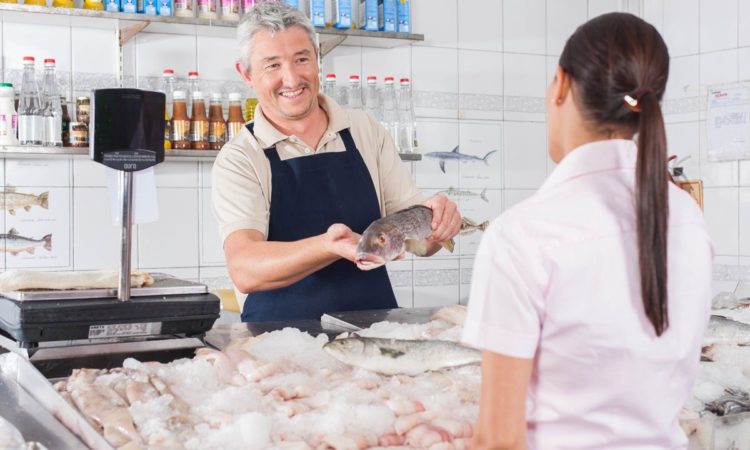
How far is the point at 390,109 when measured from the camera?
4.45 m

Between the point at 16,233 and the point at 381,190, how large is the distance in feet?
6.58

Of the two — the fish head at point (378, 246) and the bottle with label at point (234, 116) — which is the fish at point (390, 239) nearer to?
the fish head at point (378, 246)

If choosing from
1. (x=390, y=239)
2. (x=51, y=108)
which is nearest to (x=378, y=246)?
(x=390, y=239)

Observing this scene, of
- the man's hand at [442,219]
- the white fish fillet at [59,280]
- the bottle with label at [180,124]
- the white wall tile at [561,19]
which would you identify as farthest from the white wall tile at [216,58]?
the white fish fillet at [59,280]

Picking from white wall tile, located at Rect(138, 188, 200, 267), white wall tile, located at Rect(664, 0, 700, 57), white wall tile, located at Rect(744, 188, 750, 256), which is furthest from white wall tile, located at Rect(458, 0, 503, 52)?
white wall tile, located at Rect(138, 188, 200, 267)

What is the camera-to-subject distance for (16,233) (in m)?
3.87

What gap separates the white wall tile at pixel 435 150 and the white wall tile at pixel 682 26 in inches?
57.7

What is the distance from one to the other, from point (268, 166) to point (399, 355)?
125 cm

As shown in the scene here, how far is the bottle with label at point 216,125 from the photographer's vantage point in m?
3.96

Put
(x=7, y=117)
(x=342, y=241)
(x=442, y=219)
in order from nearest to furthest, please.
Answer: (x=342, y=241) → (x=442, y=219) → (x=7, y=117)

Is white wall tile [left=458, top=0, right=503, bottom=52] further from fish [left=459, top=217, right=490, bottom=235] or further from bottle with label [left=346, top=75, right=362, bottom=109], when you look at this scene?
fish [left=459, top=217, right=490, bottom=235]

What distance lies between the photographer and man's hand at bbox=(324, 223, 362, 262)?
2088 mm

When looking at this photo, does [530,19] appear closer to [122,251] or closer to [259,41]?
[259,41]

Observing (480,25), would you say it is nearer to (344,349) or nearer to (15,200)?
(15,200)
